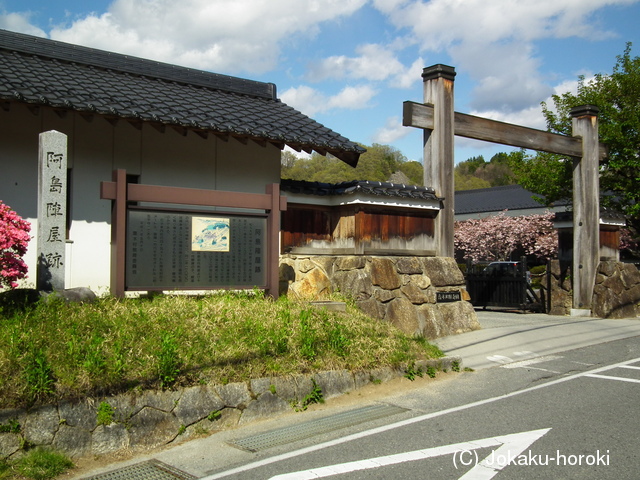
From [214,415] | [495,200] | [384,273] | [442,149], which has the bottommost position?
[214,415]

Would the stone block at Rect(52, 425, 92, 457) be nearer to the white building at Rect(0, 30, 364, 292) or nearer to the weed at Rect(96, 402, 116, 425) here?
the weed at Rect(96, 402, 116, 425)

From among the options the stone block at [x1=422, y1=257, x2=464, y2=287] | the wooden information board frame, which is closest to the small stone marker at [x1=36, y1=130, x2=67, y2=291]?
the wooden information board frame

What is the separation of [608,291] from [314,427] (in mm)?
12002

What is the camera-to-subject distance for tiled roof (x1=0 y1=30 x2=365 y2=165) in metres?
8.72

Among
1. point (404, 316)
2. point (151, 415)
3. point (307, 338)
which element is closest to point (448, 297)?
point (404, 316)

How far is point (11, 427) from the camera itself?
509 centimetres

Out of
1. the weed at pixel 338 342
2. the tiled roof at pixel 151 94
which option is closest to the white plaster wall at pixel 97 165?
the tiled roof at pixel 151 94

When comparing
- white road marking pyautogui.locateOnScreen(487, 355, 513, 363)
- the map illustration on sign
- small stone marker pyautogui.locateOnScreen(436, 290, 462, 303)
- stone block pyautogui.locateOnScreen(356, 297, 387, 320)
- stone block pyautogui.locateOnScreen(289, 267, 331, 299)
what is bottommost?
white road marking pyautogui.locateOnScreen(487, 355, 513, 363)

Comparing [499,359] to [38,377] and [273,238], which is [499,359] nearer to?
[273,238]

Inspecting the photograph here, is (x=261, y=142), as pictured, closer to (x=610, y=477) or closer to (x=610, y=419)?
(x=610, y=419)

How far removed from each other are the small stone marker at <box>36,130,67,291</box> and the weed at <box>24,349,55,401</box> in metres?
2.13

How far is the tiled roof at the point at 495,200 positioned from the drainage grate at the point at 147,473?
121 ft

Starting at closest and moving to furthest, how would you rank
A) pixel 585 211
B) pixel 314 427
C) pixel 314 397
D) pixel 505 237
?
pixel 314 427 < pixel 314 397 < pixel 585 211 < pixel 505 237

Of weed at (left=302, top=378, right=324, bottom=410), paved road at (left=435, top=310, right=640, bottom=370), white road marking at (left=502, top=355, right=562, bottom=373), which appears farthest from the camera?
paved road at (left=435, top=310, right=640, bottom=370)
